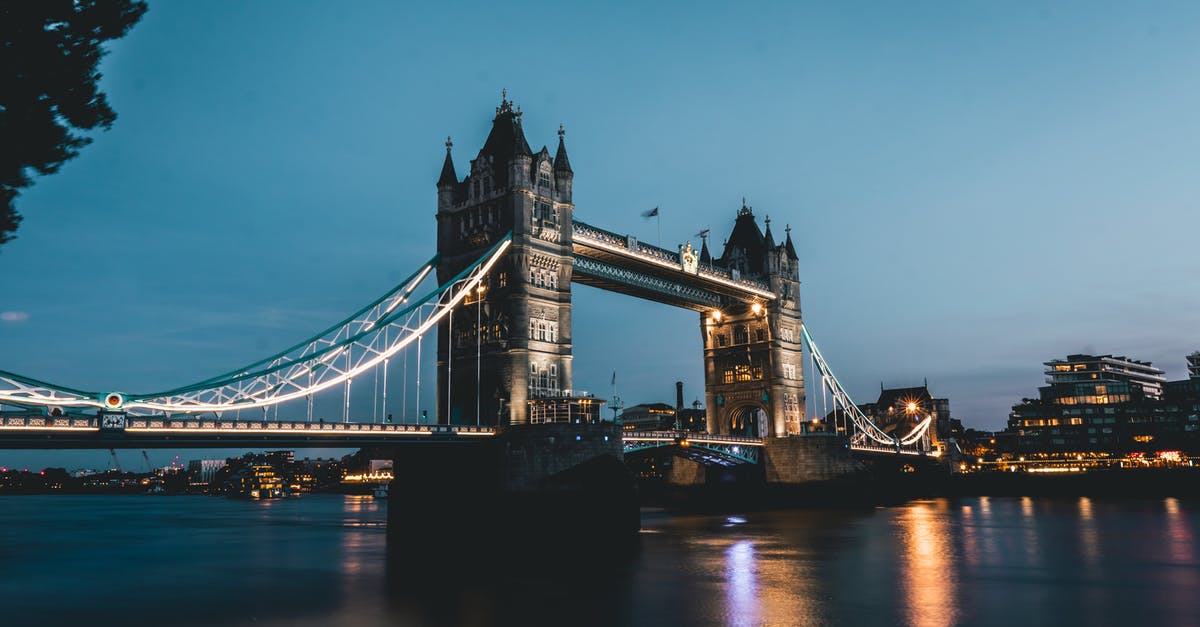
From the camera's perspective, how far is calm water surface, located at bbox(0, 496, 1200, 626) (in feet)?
79.1

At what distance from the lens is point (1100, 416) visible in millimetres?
150500

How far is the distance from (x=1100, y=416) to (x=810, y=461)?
100030 mm

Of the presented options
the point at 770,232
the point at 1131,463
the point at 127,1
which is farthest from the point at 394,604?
the point at 1131,463

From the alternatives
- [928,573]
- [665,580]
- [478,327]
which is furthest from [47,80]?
[478,327]

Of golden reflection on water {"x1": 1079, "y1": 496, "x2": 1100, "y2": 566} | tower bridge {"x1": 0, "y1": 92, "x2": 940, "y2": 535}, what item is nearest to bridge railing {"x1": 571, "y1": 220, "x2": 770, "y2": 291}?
tower bridge {"x1": 0, "y1": 92, "x2": 940, "y2": 535}

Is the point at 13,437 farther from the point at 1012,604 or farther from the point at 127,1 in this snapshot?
the point at 1012,604

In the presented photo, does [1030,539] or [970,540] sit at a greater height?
[970,540]

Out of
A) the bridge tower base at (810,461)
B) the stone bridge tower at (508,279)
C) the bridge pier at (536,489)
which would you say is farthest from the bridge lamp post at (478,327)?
the bridge tower base at (810,461)

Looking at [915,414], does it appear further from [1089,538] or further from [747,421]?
[1089,538]

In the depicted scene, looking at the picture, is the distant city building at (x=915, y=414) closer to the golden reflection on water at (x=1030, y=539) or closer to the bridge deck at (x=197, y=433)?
the golden reflection on water at (x=1030, y=539)

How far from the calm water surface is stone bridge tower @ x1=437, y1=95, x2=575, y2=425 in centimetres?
1010

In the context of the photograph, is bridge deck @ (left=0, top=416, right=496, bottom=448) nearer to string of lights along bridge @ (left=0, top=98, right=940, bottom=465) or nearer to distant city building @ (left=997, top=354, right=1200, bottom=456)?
string of lights along bridge @ (left=0, top=98, right=940, bottom=465)

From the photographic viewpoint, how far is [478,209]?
60125mm

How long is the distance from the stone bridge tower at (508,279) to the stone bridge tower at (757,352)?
29359 mm
